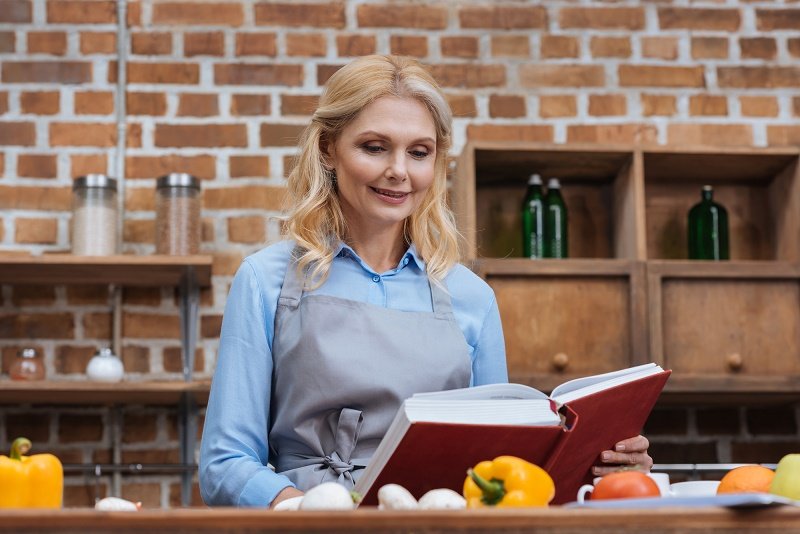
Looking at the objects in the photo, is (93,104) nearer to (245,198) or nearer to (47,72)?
(47,72)

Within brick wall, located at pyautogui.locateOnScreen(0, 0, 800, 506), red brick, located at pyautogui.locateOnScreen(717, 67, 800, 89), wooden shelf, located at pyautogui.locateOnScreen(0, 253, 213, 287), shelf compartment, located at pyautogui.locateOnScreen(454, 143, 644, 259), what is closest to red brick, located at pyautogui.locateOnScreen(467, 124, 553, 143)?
brick wall, located at pyautogui.locateOnScreen(0, 0, 800, 506)

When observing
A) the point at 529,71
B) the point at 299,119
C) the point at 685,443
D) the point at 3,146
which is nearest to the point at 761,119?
the point at 529,71

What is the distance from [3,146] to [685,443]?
2130mm

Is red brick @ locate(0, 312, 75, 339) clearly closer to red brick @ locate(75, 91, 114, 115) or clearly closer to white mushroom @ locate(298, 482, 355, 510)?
red brick @ locate(75, 91, 114, 115)

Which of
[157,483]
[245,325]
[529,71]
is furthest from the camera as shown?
[529,71]

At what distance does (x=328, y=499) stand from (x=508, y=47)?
2.38 metres

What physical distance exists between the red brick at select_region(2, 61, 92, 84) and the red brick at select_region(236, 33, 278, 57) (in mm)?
438

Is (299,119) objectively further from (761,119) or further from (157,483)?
(761,119)

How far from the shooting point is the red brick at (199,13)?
315cm

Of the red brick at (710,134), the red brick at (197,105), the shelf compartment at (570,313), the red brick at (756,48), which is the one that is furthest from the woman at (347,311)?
the red brick at (756,48)

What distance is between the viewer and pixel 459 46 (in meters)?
3.21

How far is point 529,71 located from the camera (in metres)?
3.21

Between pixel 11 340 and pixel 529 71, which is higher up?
pixel 529 71

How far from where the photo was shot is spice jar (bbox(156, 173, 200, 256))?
9.42 ft
